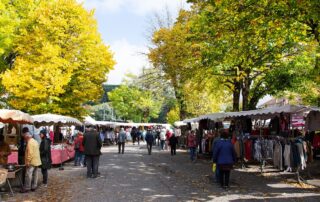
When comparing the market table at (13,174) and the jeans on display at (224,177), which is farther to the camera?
the jeans on display at (224,177)

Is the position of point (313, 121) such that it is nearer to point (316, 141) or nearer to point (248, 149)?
point (248, 149)

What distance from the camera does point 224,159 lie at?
12359 millimetres

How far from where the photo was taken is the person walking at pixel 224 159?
12344mm

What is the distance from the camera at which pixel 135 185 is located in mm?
12820

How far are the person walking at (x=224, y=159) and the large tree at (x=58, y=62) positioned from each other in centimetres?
1781

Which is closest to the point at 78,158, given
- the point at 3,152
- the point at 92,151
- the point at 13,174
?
the point at 92,151

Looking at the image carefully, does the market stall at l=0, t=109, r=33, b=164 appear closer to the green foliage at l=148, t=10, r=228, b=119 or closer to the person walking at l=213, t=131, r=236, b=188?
the person walking at l=213, t=131, r=236, b=188

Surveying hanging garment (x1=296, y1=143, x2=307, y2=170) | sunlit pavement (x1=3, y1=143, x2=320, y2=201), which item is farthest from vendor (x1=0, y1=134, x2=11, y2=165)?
hanging garment (x1=296, y1=143, x2=307, y2=170)

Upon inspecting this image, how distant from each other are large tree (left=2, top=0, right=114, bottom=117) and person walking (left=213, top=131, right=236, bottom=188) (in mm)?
17806

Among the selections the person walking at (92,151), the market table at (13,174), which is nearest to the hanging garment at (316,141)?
the person walking at (92,151)

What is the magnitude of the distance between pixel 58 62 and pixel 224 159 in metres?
19.3

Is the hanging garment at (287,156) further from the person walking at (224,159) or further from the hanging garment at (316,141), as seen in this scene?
the hanging garment at (316,141)

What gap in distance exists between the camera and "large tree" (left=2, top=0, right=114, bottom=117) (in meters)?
28.3

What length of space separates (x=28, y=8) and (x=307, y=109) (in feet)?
90.7
